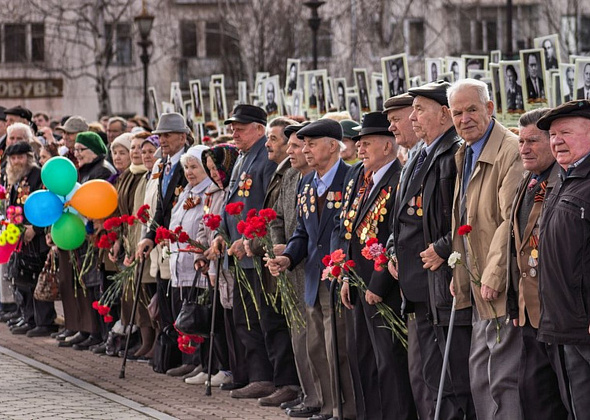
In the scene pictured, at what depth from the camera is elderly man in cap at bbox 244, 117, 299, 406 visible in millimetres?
11586

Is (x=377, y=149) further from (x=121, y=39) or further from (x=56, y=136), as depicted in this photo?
(x=121, y=39)

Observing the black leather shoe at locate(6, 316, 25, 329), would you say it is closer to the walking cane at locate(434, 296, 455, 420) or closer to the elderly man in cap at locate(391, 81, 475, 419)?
the elderly man in cap at locate(391, 81, 475, 419)

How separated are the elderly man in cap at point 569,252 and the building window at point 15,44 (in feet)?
146

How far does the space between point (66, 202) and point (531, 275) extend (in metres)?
7.44

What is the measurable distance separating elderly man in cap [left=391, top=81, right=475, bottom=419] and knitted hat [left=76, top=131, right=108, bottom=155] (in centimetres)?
674

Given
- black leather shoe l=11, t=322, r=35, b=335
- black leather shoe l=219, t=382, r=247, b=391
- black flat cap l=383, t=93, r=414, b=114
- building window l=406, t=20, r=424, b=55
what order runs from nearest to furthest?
black flat cap l=383, t=93, r=414, b=114 → black leather shoe l=219, t=382, r=247, b=391 → black leather shoe l=11, t=322, r=35, b=335 → building window l=406, t=20, r=424, b=55

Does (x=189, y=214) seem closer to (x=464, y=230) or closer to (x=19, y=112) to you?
(x=464, y=230)

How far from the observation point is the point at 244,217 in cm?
1195

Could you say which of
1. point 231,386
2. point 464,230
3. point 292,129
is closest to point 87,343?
point 231,386

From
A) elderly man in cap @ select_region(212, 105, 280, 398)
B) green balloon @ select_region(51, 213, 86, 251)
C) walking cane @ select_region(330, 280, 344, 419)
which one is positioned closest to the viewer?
walking cane @ select_region(330, 280, 344, 419)

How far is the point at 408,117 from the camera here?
372 inches

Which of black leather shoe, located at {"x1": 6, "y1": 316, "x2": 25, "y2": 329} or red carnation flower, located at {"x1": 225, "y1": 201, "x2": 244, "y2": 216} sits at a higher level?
red carnation flower, located at {"x1": 225, "y1": 201, "x2": 244, "y2": 216}

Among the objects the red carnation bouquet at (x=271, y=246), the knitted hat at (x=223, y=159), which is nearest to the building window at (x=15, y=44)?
the knitted hat at (x=223, y=159)

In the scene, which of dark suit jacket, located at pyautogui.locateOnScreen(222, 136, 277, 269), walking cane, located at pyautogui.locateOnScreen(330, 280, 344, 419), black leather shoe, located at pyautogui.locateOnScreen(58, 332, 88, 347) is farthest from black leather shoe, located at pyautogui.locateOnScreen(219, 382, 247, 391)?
black leather shoe, located at pyautogui.locateOnScreen(58, 332, 88, 347)
